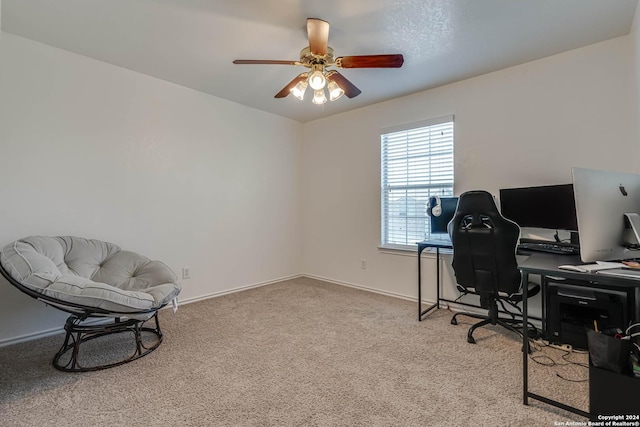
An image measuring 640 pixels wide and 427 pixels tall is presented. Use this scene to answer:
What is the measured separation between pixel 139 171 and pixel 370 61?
8.30 feet

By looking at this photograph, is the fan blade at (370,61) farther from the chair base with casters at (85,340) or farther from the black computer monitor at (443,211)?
the chair base with casters at (85,340)

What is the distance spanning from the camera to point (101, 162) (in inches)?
114

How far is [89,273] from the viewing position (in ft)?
8.18

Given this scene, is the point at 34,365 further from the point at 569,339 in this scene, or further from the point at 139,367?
the point at 569,339

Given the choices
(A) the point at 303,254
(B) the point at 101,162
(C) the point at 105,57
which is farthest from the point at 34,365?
(A) the point at 303,254

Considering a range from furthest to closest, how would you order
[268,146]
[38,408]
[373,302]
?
[268,146]
[373,302]
[38,408]

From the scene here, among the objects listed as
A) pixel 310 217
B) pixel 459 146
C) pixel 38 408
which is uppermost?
pixel 459 146

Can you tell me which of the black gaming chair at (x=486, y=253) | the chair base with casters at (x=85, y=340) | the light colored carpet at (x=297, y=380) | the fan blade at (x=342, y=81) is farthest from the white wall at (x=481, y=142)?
the chair base with casters at (x=85, y=340)

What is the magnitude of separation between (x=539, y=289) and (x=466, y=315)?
2.52 feet

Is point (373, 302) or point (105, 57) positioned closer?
point (105, 57)

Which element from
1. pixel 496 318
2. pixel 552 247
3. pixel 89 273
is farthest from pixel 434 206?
pixel 89 273

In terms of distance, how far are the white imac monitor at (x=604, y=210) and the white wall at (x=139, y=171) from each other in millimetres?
3454

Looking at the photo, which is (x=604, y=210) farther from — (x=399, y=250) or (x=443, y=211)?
(x=399, y=250)

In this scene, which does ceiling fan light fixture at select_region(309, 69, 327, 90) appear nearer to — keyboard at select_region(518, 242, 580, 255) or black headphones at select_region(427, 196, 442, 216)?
black headphones at select_region(427, 196, 442, 216)
